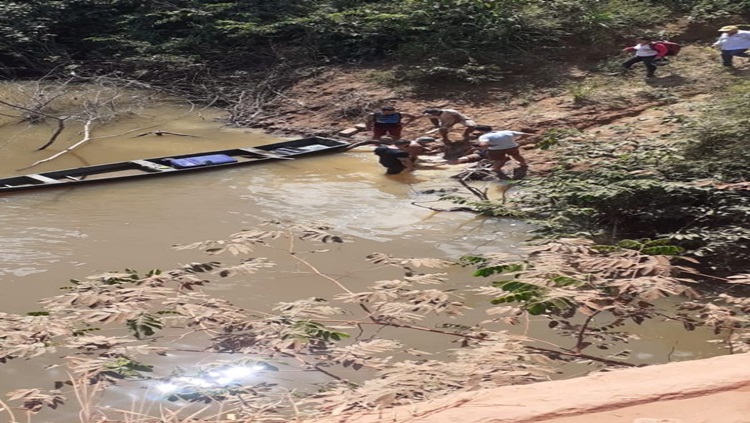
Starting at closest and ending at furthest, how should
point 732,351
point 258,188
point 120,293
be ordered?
point 120,293 → point 732,351 → point 258,188

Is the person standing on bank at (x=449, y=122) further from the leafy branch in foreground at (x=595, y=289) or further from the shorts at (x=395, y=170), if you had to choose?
the leafy branch in foreground at (x=595, y=289)

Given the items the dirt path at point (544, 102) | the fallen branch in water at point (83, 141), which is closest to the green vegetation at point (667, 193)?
the dirt path at point (544, 102)

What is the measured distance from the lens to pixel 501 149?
427 inches

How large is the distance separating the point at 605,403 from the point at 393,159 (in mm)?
8017

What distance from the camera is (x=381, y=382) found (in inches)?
150

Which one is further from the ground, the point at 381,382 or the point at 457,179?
the point at 381,382

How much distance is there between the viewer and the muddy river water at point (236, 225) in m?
6.99

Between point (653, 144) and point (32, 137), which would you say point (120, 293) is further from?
point (32, 137)

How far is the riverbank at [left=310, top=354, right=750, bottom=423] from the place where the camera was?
129 inches

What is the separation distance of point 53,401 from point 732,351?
3.60 m

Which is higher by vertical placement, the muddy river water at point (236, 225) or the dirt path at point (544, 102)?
the dirt path at point (544, 102)

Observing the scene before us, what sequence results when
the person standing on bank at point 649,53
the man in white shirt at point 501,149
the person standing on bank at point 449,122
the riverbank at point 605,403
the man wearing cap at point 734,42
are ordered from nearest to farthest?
1. the riverbank at point 605,403
2. the man in white shirt at point 501,149
3. the person standing on bank at point 449,122
4. the man wearing cap at point 734,42
5. the person standing on bank at point 649,53

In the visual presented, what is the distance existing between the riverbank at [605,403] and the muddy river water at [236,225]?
6.99ft

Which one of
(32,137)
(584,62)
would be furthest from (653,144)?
(32,137)
